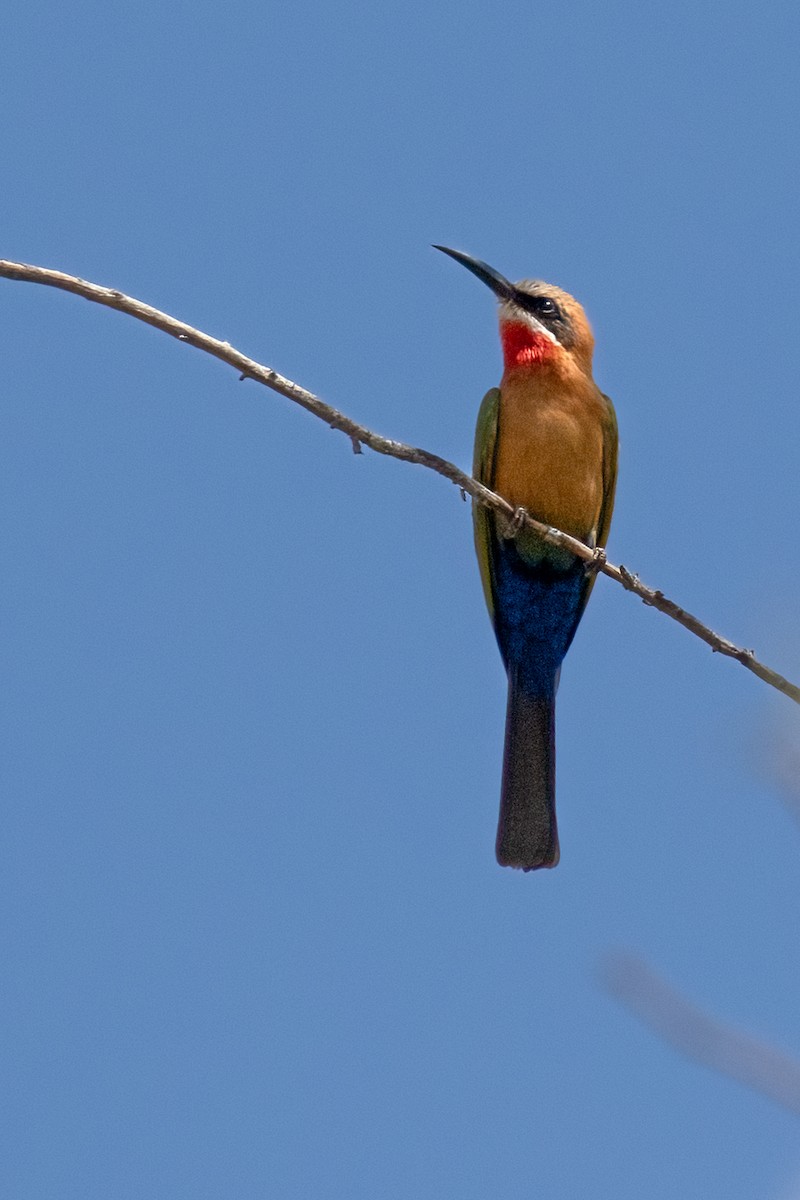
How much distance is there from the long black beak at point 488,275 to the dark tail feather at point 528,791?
5.58ft

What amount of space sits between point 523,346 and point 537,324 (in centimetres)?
15

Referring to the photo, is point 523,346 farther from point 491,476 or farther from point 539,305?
point 491,476

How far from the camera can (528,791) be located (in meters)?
5.52

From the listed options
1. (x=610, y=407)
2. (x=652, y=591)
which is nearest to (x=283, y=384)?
(x=652, y=591)

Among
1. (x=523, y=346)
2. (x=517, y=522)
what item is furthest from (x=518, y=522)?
(x=523, y=346)

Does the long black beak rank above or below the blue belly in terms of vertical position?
above

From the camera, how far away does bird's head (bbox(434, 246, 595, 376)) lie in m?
5.71

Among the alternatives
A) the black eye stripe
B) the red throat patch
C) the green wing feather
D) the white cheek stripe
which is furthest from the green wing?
the black eye stripe

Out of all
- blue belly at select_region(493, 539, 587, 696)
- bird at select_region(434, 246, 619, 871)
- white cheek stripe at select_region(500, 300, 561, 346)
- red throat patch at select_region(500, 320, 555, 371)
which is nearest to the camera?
bird at select_region(434, 246, 619, 871)

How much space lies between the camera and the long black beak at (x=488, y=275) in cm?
613

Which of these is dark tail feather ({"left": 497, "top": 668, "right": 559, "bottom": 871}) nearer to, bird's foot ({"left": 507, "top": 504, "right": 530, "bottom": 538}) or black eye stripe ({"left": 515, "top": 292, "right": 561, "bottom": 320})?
bird's foot ({"left": 507, "top": 504, "right": 530, "bottom": 538})

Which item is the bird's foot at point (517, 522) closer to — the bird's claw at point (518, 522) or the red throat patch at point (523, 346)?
the bird's claw at point (518, 522)

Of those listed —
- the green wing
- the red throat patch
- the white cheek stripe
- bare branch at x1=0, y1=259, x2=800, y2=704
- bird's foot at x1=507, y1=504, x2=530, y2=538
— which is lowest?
bare branch at x1=0, y1=259, x2=800, y2=704

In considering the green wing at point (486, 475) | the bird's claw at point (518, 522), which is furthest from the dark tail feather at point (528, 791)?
the bird's claw at point (518, 522)
